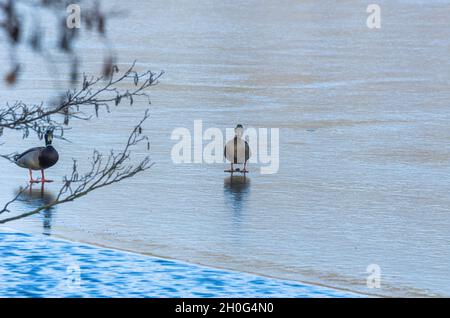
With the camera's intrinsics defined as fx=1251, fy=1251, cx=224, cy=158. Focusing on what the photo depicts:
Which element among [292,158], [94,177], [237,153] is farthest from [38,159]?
[94,177]

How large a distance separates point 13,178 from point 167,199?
1.67 metres

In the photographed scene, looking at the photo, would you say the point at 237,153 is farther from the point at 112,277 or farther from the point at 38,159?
the point at 112,277

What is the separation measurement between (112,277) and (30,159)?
3.48m

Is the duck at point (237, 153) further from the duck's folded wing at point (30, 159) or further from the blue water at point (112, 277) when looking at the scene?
the blue water at point (112, 277)

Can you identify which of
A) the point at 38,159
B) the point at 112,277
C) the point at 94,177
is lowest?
the point at 112,277

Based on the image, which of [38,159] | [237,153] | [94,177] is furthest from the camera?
[237,153]

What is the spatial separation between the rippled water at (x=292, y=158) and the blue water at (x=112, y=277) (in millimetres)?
232

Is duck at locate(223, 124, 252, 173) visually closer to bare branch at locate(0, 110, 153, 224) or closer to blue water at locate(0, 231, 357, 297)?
bare branch at locate(0, 110, 153, 224)

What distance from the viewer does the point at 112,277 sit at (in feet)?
25.8

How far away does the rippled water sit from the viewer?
340 inches

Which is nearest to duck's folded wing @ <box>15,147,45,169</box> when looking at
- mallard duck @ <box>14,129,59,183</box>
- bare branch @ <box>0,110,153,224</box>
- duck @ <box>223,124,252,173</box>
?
mallard duck @ <box>14,129,59,183</box>

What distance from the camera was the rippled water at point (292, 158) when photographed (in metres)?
8.64

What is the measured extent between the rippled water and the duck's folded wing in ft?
0.48
